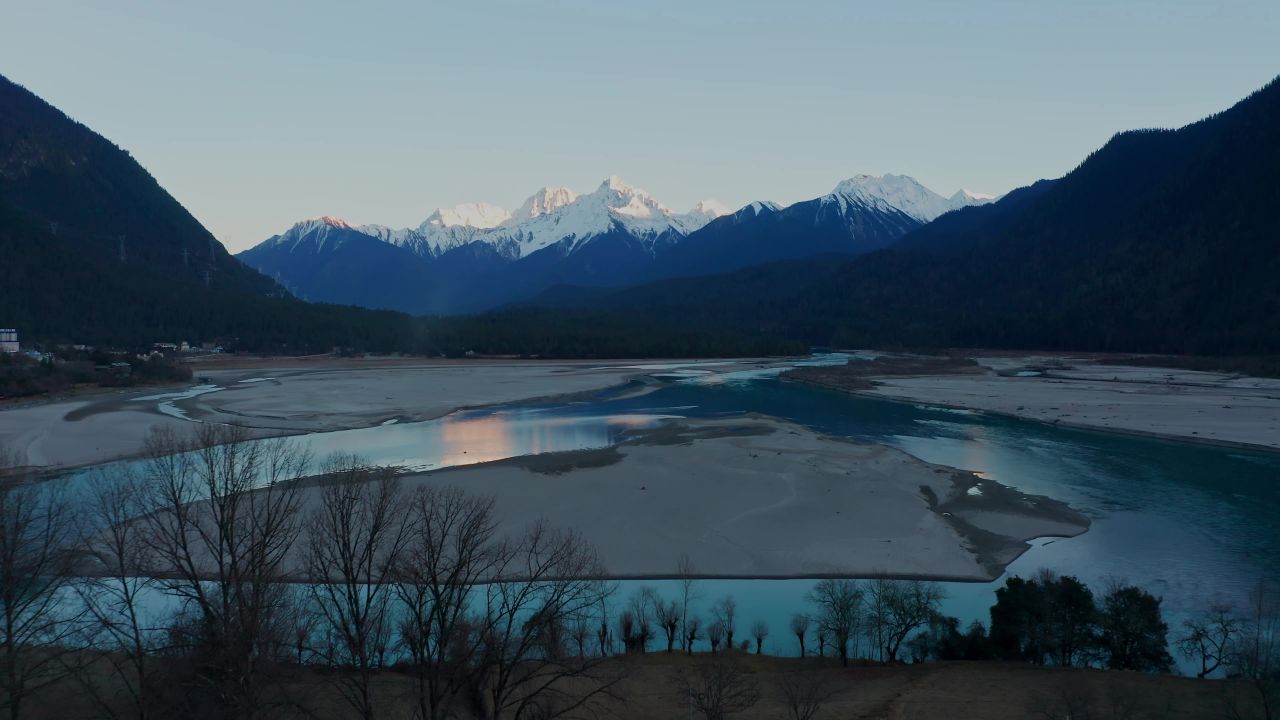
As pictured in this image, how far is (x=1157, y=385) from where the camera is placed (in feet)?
211

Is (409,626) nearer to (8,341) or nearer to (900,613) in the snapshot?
(900,613)

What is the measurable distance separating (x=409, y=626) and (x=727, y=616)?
26.0 feet

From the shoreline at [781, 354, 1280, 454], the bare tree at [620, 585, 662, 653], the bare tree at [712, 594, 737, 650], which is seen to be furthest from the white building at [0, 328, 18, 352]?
the bare tree at [712, 594, 737, 650]

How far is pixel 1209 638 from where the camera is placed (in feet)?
48.1

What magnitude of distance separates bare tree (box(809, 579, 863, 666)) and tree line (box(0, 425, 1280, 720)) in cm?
5

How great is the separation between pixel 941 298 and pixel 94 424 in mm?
144639

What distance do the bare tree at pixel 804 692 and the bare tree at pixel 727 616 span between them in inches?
86.7

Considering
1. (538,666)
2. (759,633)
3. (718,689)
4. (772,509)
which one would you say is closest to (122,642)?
(538,666)

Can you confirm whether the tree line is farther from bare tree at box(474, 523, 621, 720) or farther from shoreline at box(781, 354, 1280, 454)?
shoreline at box(781, 354, 1280, 454)

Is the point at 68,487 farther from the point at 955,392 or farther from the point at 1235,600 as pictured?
the point at 955,392

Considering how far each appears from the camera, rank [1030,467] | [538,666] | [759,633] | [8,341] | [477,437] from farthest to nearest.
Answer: [8,341] → [477,437] → [1030,467] → [759,633] → [538,666]

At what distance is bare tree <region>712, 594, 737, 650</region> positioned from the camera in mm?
16203

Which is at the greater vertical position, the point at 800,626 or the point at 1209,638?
the point at 1209,638

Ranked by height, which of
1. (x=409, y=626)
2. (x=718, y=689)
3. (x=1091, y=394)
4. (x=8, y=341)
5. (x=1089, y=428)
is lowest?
(x=1089, y=428)
